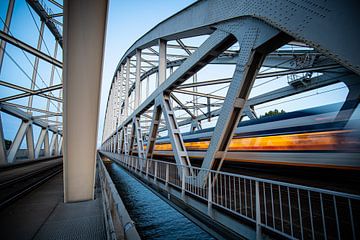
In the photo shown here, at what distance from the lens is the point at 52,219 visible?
4074 mm

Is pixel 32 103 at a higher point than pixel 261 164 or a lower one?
higher

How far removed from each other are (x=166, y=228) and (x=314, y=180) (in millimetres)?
6272

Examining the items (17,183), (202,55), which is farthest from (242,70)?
(17,183)

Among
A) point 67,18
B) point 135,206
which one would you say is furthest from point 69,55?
point 135,206

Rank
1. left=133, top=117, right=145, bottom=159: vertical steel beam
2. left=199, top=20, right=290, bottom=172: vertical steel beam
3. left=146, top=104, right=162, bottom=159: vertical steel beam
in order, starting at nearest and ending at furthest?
left=199, top=20, right=290, bottom=172: vertical steel beam → left=146, top=104, right=162, bottom=159: vertical steel beam → left=133, top=117, right=145, bottom=159: vertical steel beam

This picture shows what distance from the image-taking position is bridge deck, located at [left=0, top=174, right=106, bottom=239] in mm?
3322

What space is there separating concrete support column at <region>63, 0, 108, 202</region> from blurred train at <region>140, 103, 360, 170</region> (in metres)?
7.95

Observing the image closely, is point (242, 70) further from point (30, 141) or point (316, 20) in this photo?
point (30, 141)

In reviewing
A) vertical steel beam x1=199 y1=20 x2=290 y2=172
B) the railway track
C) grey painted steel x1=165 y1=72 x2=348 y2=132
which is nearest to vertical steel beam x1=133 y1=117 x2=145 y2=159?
the railway track

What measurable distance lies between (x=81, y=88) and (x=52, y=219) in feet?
10.7

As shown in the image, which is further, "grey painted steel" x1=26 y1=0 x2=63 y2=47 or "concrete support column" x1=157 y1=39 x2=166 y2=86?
"grey painted steel" x1=26 y1=0 x2=63 y2=47

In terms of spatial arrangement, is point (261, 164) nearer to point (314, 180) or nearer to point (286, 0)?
point (314, 180)

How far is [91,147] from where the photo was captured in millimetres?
5262

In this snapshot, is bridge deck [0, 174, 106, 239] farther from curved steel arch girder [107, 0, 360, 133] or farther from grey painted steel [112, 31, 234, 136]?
grey painted steel [112, 31, 234, 136]
